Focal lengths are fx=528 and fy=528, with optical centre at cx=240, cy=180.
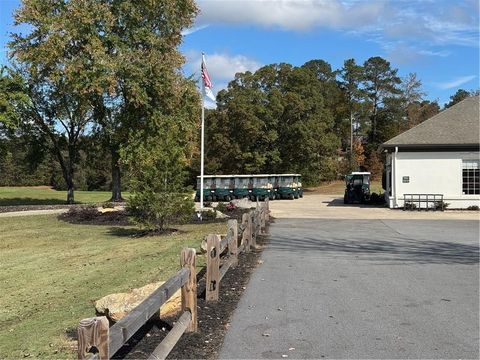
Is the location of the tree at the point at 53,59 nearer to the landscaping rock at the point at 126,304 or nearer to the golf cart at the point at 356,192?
the golf cart at the point at 356,192

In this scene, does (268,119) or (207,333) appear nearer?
(207,333)

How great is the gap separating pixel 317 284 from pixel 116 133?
2806cm

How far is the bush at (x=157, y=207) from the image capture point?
622 inches

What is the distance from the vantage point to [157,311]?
5766mm

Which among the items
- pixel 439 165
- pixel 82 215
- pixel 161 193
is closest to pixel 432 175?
pixel 439 165

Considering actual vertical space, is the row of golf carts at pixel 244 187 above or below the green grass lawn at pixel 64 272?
above

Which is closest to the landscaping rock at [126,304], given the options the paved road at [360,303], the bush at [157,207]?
the paved road at [360,303]

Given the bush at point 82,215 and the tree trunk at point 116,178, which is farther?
the tree trunk at point 116,178

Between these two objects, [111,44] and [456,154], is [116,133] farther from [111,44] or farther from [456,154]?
[456,154]

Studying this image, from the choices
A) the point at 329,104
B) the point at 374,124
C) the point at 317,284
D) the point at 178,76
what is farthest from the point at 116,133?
the point at 374,124

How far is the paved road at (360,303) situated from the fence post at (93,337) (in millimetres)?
2210

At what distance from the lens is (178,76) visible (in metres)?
33.6

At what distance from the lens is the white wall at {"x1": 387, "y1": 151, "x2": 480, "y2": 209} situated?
27.9 m

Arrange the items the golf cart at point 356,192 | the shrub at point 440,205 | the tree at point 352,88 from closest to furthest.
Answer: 1. the shrub at point 440,205
2. the golf cart at point 356,192
3. the tree at point 352,88
